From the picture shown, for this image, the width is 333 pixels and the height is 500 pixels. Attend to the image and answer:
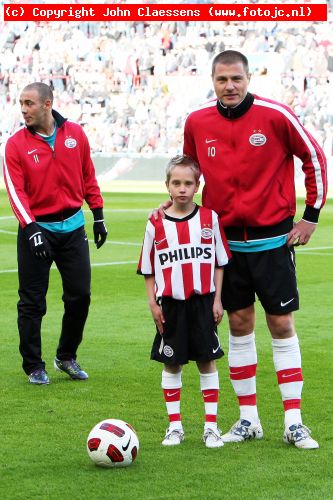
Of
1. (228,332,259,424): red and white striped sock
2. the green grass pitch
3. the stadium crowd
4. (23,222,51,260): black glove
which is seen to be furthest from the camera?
the stadium crowd

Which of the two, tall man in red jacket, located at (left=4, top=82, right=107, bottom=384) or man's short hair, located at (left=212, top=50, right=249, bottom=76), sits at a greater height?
man's short hair, located at (left=212, top=50, right=249, bottom=76)

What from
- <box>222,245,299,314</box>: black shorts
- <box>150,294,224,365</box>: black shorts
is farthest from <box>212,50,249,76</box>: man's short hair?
<box>150,294,224,365</box>: black shorts

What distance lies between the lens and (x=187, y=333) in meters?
5.25

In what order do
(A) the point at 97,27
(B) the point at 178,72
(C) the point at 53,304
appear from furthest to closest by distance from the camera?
(A) the point at 97,27, (B) the point at 178,72, (C) the point at 53,304

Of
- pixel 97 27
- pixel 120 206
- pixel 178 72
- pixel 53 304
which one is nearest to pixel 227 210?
pixel 53 304

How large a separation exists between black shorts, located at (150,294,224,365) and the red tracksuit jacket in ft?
5.80

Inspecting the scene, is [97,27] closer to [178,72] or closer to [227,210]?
[178,72]

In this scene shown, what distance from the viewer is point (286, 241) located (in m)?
5.36

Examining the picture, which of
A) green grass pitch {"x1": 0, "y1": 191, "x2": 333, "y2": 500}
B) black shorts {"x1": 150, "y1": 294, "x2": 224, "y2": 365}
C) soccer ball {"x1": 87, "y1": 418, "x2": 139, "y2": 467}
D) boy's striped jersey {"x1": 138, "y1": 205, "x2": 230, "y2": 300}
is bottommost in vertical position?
green grass pitch {"x1": 0, "y1": 191, "x2": 333, "y2": 500}

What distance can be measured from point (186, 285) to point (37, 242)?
1.65m

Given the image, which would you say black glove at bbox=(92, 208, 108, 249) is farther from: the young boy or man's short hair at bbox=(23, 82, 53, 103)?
the young boy

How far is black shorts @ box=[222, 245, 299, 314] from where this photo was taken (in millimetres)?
5305

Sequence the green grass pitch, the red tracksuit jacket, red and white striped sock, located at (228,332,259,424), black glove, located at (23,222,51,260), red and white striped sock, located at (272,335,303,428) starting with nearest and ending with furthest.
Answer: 1. the green grass pitch
2. red and white striped sock, located at (272,335,303,428)
3. red and white striped sock, located at (228,332,259,424)
4. black glove, located at (23,222,51,260)
5. the red tracksuit jacket

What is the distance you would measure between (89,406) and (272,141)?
200 cm
